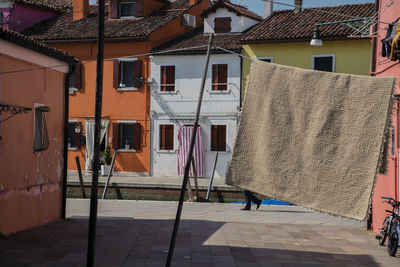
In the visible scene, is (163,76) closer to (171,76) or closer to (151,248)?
(171,76)

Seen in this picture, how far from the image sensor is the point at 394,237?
37.3ft

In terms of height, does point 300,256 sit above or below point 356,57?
below

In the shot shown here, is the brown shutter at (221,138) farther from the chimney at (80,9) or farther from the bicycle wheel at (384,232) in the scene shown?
the bicycle wheel at (384,232)

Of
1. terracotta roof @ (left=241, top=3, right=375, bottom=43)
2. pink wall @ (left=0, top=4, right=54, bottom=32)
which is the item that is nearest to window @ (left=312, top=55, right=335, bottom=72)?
terracotta roof @ (left=241, top=3, right=375, bottom=43)

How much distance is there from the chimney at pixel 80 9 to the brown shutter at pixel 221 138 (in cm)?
939

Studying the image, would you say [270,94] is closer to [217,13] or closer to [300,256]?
[300,256]

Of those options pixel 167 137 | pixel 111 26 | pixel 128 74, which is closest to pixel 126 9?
pixel 111 26

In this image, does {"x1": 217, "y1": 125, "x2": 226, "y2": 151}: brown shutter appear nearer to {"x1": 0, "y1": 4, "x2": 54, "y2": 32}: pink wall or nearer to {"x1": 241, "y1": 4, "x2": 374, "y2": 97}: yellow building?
{"x1": 241, "y1": 4, "x2": 374, "y2": 97}: yellow building

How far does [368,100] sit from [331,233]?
8.13 m

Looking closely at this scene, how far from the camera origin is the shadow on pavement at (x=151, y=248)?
34.5 ft

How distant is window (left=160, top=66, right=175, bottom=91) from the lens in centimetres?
3131

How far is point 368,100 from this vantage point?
6801 mm

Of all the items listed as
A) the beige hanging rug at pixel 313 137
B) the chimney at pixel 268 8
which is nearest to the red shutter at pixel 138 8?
the chimney at pixel 268 8

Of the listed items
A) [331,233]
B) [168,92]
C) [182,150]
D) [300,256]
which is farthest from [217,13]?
[300,256]
